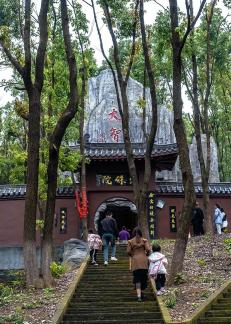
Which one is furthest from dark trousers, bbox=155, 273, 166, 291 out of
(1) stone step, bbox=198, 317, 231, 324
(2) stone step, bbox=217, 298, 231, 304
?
(1) stone step, bbox=198, 317, 231, 324

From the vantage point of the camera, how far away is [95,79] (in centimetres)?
4209

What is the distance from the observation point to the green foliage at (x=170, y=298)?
10.5 m

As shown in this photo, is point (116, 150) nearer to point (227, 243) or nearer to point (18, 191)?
point (18, 191)

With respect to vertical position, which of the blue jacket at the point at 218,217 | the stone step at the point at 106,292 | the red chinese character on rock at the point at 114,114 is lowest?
the stone step at the point at 106,292

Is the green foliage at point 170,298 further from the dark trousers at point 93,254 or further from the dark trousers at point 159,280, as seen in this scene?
the dark trousers at point 93,254

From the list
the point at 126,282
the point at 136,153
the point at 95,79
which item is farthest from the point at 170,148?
the point at 95,79

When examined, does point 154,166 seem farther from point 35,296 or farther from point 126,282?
point 35,296

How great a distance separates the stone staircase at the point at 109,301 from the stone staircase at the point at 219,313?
2.80ft

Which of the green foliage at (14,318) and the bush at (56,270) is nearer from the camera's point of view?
the green foliage at (14,318)

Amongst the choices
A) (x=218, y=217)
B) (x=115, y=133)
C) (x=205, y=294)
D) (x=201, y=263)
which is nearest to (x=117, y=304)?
(x=205, y=294)

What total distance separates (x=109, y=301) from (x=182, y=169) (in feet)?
11.8

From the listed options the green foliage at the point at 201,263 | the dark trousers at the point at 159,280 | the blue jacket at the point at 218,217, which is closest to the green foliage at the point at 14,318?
the dark trousers at the point at 159,280

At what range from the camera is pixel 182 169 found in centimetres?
1257

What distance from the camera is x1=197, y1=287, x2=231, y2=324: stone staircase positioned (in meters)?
9.68
